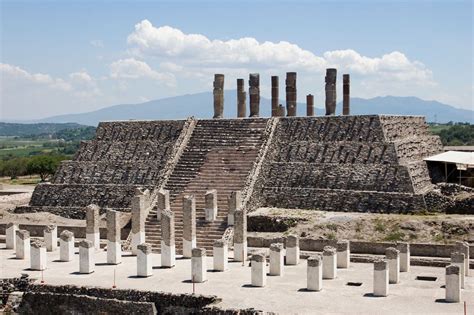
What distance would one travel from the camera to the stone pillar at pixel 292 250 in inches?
1359

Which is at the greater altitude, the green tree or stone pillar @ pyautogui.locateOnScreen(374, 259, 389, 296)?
the green tree

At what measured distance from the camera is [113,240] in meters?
35.5

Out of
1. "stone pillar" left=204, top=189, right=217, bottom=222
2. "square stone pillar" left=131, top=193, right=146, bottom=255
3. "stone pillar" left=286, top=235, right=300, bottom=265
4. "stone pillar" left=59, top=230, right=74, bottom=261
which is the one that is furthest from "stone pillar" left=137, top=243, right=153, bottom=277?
"stone pillar" left=204, top=189, right=217, bottom=222

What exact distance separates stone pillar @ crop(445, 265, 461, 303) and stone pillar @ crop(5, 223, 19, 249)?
23583mm

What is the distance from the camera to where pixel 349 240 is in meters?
36.4

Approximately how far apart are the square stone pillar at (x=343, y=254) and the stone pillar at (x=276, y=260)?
10.2 feet

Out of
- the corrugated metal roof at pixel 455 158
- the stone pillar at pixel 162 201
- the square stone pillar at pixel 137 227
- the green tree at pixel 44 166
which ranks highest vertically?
the corrugated metal roof at pixel 455 158

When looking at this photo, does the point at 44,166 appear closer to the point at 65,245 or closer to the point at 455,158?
the point at 65,245

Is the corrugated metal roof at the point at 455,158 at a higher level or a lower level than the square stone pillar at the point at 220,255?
higher

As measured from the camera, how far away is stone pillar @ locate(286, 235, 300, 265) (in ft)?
113

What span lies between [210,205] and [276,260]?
806 centimetres

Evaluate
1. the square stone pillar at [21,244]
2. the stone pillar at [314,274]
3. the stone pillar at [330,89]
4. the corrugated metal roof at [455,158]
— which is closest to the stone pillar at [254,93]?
the stone pillar at [330,89]

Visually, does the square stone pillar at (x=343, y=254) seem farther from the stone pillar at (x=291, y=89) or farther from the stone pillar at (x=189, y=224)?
the stone pillar at (x=291, y=89)

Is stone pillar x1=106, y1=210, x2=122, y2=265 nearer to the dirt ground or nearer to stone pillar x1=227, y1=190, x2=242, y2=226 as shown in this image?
stone pillar x1=227, y1=190, x2=242, y2=226
